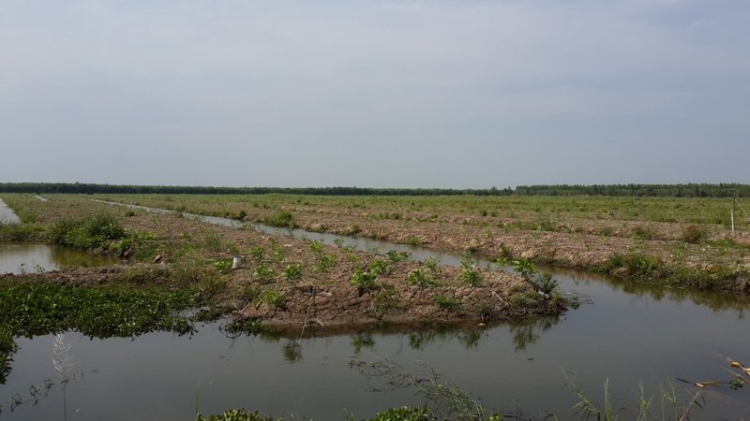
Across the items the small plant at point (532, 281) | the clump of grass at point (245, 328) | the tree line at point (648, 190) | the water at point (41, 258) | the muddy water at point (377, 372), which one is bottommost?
the muddy water at point (377, 372)

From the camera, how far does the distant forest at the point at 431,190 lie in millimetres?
65750

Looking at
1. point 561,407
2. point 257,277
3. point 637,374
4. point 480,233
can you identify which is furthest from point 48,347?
point 480,233

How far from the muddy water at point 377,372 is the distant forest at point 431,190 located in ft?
204

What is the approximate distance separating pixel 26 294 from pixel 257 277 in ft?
13.1

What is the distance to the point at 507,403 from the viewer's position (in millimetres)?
5969

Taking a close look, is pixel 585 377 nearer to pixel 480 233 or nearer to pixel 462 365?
pixel 462 365

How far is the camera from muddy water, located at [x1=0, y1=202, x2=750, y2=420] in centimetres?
591

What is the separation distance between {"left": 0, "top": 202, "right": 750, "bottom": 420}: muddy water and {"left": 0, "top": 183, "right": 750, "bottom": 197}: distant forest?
→ 62.3 meters

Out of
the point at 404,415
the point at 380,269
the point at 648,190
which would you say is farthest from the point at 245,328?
the point at 648,190

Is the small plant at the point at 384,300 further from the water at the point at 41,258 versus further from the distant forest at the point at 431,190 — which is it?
the distant forest at the point at 431,190

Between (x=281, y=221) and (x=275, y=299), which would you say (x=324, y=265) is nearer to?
(x=275, y=299)

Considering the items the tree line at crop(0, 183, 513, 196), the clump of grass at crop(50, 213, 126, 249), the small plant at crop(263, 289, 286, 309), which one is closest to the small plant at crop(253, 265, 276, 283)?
the small plant at crop(263, 289, 286, 309)

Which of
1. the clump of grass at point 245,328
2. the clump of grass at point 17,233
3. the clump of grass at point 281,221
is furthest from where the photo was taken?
the clump of grass at point 281,221

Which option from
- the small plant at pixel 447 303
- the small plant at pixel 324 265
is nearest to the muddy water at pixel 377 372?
the small plant at pixel 447 303
